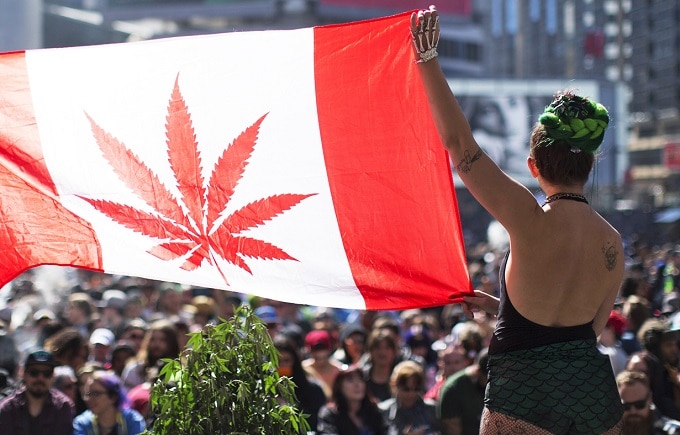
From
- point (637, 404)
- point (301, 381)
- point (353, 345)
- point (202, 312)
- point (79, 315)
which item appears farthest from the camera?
point (79, 315)

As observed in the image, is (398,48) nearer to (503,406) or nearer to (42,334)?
(503,406)

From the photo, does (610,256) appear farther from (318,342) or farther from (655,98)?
(655,98)

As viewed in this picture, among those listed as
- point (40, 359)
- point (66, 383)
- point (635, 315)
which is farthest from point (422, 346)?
point (40, 359)

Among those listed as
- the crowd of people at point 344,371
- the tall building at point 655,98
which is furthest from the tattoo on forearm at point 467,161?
the tall building at point 655,98

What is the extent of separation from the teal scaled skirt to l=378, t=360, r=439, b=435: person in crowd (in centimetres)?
444

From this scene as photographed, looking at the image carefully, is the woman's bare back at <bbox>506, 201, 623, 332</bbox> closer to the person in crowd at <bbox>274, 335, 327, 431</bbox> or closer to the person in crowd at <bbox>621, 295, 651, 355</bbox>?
the person in crowd at <bbox>274, 335, 327, 431</bbox>

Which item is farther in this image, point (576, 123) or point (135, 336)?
point (135, 336)

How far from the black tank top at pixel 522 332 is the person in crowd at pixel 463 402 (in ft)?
13.1

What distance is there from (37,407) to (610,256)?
4017 mm

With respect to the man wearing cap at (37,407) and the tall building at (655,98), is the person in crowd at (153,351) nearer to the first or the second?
the man wearing cap at (37,407)

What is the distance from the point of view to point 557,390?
335 centimetres

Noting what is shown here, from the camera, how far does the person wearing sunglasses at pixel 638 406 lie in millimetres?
6906

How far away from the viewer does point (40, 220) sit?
5105mm

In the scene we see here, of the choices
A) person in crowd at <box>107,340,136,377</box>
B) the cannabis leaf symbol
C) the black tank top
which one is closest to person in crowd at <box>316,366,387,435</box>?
person in crowd at <box>107,340,136,377</box>
